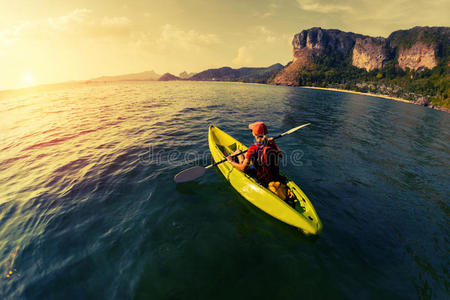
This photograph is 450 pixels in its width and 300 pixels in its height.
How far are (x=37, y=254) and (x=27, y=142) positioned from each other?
44.1 feet

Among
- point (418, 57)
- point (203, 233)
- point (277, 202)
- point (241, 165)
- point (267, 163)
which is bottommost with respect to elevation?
point (203, 233)

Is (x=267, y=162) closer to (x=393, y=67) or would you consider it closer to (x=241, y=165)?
(x=241, y=165)

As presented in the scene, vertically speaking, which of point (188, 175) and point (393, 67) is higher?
point (393, 67)

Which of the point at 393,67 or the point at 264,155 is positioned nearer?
the point at 264,155

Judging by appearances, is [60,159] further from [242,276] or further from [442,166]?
[442,166]

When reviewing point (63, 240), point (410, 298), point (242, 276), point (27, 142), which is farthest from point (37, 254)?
point (27, 142)

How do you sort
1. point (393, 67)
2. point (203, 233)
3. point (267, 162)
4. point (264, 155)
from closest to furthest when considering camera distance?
point (203, 233), point (264, 155), point (267, 162), point (393, 67)

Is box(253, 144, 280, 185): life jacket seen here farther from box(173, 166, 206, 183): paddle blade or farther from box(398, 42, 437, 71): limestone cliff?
box(398, 42, 437, 71): limestone cliff

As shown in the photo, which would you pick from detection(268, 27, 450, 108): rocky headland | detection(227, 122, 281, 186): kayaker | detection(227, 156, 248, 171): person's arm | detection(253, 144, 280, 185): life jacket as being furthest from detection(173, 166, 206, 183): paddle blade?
detection(268, 27, 450, 108): rocky headland

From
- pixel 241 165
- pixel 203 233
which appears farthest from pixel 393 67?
pixel 203 233

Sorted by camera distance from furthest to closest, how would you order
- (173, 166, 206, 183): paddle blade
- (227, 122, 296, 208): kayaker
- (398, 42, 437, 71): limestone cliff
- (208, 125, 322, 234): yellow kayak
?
(398, 42, 437, 71): limestone cliff < (173, 166, 206, 183): paddle blade < (227, 122, 296, 208): kayaker < (208, 125, 322, 234): yellow kayak

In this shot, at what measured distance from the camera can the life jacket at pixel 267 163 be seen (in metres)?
5.70

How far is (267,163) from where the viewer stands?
230 inches

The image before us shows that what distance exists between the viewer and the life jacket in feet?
18.7
